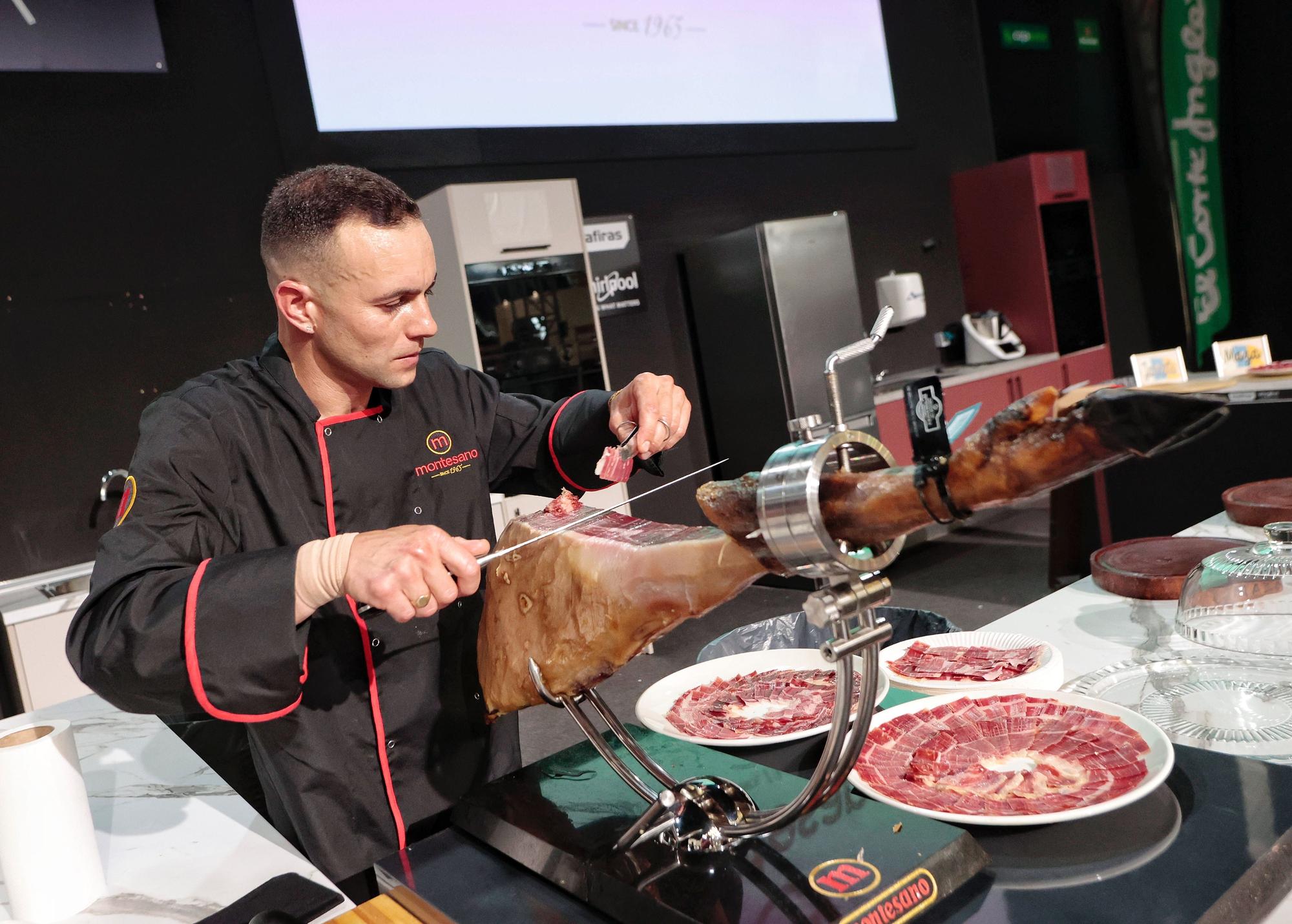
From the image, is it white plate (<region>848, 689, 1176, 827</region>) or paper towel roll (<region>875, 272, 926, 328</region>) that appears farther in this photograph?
paper towel roll (<region>875, 272, 926, 328</region>)

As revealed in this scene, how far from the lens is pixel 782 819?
34.5 inches

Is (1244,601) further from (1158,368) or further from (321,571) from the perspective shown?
(1158,368)

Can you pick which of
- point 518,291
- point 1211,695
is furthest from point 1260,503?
point 518,291

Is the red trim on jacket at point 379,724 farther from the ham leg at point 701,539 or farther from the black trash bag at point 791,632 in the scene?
the black trash bag at point 791,632

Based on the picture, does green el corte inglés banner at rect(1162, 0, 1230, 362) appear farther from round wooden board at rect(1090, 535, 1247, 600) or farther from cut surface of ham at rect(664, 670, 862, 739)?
cut surface of ham at rect(664, 670, 862, 739)

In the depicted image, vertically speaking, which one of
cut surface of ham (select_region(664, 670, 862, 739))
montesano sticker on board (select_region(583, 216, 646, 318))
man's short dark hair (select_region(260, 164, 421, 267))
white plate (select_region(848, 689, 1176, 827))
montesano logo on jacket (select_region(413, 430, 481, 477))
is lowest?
cut surface of ham (select_region(664, 670, 862, 739))

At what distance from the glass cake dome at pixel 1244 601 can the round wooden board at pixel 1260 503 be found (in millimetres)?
612

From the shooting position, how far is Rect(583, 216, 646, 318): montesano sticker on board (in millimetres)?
5203

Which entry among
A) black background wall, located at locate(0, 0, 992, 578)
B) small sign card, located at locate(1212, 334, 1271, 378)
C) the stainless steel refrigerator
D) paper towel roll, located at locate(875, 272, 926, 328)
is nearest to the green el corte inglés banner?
paper towel roll, located at locate(875, 272, 926, 328)

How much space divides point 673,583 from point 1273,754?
0.75 m

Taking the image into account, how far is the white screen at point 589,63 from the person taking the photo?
4.33m

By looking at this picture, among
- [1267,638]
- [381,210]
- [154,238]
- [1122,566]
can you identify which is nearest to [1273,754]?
[1267,638]

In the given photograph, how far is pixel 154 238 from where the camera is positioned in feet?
12.8

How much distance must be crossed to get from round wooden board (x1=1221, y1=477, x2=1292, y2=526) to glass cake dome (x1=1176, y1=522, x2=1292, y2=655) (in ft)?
2.01
